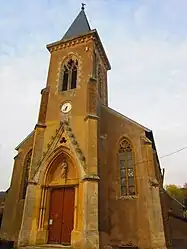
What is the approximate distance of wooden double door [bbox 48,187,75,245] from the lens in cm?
1219

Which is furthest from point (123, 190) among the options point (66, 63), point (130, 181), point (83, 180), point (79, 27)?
point (79, 27)

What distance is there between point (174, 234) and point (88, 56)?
15423mm

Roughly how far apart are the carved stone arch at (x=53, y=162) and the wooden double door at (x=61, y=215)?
3.53 feet

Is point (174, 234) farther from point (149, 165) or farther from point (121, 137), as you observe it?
point (121, 137)

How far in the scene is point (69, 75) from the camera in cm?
1788

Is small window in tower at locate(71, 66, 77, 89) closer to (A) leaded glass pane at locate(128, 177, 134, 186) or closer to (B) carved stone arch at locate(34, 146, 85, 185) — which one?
(B) carved stone arch at locate(34, 146, 85, 185)

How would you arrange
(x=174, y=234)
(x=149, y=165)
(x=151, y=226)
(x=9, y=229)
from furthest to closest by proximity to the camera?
(x=174, y=234)
(x=9, y=229)
(x=149, y=165)
(x=151, y=226)

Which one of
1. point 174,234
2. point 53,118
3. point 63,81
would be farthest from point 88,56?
point 174,234

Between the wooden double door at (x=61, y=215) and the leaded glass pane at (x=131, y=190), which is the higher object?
the leaded glass pane at (x=131, y=190)

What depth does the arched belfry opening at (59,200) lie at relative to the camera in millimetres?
12281

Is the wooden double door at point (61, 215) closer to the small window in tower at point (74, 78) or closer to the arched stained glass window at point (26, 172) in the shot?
the arched stained glass window at point (26, 172)

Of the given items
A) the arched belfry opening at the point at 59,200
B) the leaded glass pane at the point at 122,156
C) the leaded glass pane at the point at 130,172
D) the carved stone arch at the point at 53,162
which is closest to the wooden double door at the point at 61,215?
the arched belfry opening at the point at 59,200

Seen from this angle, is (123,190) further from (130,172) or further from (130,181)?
(130,172)

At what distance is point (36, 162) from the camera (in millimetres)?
14039
